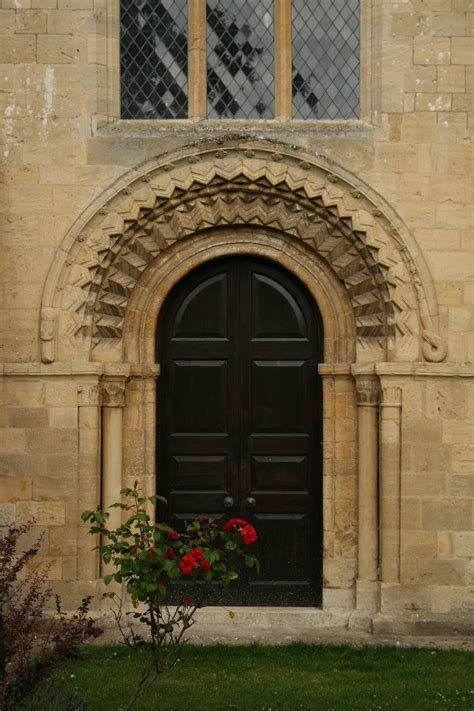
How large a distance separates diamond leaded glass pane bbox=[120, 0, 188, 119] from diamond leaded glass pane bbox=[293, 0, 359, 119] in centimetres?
100

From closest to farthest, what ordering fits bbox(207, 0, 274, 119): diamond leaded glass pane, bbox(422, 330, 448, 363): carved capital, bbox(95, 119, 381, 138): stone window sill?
1. bbox(422, 330, 448, 363): carved capital
2. bbox(95, 119, 381, 138): stone window sill
3. bbox(207, 0, 274, 119): diamond leaded glass pane

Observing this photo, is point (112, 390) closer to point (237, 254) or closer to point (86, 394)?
point (86, 394)

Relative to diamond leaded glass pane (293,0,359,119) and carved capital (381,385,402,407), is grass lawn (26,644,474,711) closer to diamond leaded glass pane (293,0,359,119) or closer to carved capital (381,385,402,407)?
carved capital (381,385,402,407)

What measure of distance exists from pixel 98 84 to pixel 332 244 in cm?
241

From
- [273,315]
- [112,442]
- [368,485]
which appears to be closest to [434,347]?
[368,485]

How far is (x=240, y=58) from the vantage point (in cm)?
1024

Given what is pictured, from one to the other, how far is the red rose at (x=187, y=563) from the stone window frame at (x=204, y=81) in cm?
454

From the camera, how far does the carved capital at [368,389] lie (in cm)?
1002

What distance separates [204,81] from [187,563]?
200 inches

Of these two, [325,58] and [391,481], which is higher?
[325,58]

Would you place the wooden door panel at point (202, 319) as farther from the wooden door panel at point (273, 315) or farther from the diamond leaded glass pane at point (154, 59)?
the diamond leaded glass pane at point (154, 59)

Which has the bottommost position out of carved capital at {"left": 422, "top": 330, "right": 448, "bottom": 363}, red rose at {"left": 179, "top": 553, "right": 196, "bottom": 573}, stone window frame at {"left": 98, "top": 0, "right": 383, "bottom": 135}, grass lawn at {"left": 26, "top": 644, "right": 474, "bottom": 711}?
grass lawn at {"left": 26, "top": 644, "right": 474, "bottom": 711}

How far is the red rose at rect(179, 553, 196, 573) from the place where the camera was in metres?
6.48

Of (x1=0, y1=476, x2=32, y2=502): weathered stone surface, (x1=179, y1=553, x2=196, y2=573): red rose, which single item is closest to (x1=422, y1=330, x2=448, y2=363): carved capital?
(x1=0, y1=476, x2=32, y2=502): weathered stone surface
